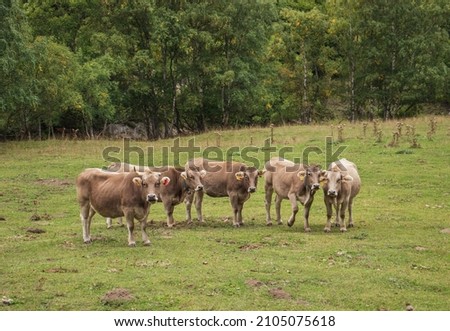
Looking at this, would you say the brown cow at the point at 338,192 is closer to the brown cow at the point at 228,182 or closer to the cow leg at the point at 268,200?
the cow leg at the point at 268,200

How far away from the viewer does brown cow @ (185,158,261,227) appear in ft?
65.8

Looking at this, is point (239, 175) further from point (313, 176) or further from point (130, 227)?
point (130, 227)

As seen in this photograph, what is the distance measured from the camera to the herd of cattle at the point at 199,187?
16.8m

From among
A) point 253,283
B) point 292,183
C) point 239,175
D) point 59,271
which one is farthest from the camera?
point 239,175

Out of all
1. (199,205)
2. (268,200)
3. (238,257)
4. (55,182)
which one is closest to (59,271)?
(238,257)

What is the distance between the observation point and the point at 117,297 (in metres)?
12.4

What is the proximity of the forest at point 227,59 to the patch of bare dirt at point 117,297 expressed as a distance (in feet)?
112

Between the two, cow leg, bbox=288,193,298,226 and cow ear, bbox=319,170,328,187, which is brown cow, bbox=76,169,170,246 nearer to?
cow leg, bbox=288,193,298,226

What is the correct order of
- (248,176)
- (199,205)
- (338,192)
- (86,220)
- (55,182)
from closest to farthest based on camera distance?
(86,220), (338,192), (248,176), (199,205), (55,182)

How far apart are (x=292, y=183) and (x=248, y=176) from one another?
4.22 feet

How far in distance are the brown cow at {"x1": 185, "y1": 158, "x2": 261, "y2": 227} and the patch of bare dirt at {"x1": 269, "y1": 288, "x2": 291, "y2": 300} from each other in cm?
689

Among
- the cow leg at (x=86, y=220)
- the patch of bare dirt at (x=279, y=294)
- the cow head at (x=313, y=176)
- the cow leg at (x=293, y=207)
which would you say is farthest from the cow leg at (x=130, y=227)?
the cow head at (x=313, y=176)

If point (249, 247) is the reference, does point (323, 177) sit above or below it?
above
